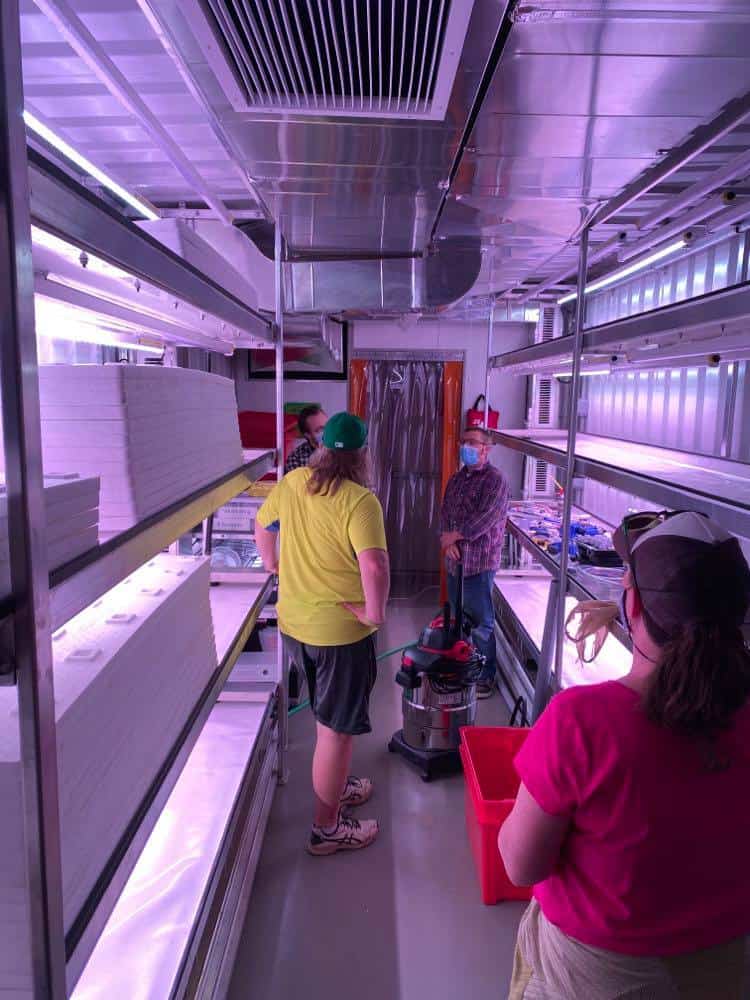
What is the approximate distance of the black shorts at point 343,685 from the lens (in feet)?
9.43

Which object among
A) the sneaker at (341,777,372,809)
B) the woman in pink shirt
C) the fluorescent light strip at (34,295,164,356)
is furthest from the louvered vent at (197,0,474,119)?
the sneaker at (341,777,372,809)

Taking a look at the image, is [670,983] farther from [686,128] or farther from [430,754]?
[430,754]

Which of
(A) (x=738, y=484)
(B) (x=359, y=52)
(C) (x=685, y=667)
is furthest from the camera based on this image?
(A) (x=738, y=484)

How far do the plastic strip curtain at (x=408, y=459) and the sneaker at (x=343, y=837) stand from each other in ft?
13.1

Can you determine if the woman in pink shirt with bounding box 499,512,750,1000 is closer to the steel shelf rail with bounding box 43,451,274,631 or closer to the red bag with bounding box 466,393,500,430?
the steel shelf rail with bounding box 43,451,274,631

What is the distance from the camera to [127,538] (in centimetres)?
123

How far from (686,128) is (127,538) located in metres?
1.95

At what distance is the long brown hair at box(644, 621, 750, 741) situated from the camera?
1.14 m

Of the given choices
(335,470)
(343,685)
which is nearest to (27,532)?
(335,470)

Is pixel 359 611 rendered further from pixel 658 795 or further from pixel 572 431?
pixel 658 795

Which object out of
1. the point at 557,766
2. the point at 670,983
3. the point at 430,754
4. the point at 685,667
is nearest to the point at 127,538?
the point at 557,766

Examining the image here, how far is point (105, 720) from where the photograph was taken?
1.24m

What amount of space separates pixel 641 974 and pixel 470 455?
382 centimetres

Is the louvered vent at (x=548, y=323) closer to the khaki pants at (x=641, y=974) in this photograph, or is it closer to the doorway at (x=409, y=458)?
the doorway at (x=409, y=458)
